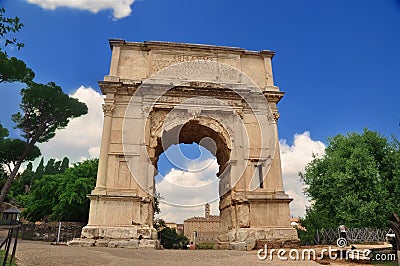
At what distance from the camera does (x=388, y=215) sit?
1405 centimetres

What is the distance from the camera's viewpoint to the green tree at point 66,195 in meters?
21.6

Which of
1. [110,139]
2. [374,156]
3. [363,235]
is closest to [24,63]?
[110,139]

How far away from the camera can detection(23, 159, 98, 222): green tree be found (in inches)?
851

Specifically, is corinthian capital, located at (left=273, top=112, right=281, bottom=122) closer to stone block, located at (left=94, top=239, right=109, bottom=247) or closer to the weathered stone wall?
stone block, located at (left=94, top=239, right=109, bottom=247)

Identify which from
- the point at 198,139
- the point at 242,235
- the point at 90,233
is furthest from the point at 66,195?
the point at 242,235

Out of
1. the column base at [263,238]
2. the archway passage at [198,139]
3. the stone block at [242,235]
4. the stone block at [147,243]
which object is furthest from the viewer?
the archway passage at [198,139]

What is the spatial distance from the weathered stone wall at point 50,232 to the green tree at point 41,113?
4.20 meters

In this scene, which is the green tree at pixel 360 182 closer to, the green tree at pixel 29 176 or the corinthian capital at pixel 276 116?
the corinthian capital at pixel 276 116

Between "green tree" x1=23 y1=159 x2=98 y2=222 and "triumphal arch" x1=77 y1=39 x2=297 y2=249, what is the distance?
9.58 m

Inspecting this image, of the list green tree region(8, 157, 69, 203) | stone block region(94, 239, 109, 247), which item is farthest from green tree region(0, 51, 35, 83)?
green tree region(8, 157, 69, 203)

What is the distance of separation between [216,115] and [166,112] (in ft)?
7.80

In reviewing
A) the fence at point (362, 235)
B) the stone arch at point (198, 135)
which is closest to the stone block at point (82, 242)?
the stone arch at point (198, 135)

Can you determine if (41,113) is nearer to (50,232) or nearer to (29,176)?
(50,232)

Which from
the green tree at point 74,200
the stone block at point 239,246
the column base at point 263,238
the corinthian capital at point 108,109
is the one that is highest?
the corinthian capital at point 108,109
